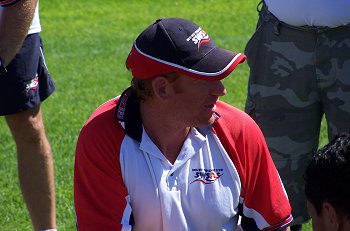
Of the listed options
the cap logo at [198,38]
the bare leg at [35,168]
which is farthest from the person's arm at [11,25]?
the cap logo at [198,38]

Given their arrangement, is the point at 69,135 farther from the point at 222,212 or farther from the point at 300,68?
the point at 222,212

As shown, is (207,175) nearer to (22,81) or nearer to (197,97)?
(197,97)

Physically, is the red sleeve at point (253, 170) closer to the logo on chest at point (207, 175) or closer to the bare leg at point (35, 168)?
the logo on chest at point (207, 175)

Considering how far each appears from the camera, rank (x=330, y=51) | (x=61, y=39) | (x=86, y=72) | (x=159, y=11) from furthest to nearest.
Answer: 1. (x=159, y=11)
2. (x=61, y=39)
3. (x=86, y=72)
4. (x=330, y=51)

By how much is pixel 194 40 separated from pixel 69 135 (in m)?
3.81

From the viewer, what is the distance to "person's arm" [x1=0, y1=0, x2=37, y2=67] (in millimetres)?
4336

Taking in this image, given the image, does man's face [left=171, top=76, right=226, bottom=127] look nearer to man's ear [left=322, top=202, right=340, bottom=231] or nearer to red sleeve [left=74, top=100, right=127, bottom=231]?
red sleeve [left=74, top=100, right=127, bottom=231]

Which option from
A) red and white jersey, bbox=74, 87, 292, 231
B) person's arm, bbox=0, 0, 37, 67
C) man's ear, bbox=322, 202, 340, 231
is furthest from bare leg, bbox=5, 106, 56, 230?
man's ear, bbox=322, 202, 340, 231

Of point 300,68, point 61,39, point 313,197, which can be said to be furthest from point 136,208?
point 61,39

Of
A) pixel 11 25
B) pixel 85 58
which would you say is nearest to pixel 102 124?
pixel 11 25

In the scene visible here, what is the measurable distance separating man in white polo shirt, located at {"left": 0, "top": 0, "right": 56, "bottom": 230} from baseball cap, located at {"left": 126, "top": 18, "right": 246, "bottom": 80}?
1406 mm

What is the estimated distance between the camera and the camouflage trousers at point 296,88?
460 centimetres

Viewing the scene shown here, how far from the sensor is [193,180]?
3.74 metres

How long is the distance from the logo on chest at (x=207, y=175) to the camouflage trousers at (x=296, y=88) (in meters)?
1.05
